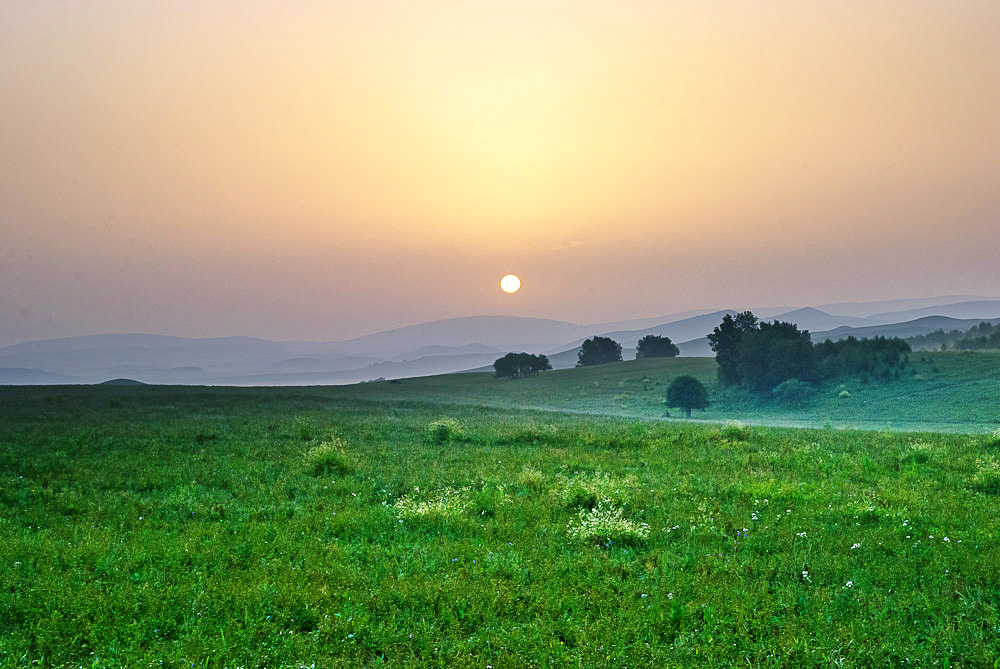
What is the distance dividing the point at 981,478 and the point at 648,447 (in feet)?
30.3

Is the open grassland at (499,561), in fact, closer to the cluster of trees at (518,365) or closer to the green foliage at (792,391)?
the green foliage at (792,391)

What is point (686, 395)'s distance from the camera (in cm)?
7162

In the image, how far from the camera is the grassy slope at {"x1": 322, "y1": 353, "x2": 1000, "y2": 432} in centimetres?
5397

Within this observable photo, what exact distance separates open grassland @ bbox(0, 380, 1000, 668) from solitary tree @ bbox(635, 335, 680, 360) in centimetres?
12102

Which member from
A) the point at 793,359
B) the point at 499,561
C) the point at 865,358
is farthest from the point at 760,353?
the point at 499,561

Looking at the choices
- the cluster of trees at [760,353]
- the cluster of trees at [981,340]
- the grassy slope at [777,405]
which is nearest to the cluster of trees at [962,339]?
the cluster of trees at [981,340]

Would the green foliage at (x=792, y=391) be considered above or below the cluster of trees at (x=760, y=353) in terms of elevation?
below

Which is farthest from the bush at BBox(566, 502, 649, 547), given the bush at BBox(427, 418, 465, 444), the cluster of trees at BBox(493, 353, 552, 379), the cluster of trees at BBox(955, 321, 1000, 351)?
the cluster of trees at BBox(955, 321, 1000, 351)

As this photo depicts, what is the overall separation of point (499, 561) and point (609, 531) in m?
2.16

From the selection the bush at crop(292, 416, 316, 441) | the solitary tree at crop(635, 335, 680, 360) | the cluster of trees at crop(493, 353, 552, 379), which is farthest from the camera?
the solitary tree at crop(635, 335, 680, 360)

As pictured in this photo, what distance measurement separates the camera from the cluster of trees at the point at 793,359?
76062 millimetres

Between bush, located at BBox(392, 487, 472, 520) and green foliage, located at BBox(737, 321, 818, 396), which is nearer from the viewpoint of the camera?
bush, located at BBox(392, 487, 472, 520)

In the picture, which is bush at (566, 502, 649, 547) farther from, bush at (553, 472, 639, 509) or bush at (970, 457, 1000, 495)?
bush at (970, 457, 1000, 495)

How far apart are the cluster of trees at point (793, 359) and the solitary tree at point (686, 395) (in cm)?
1232
